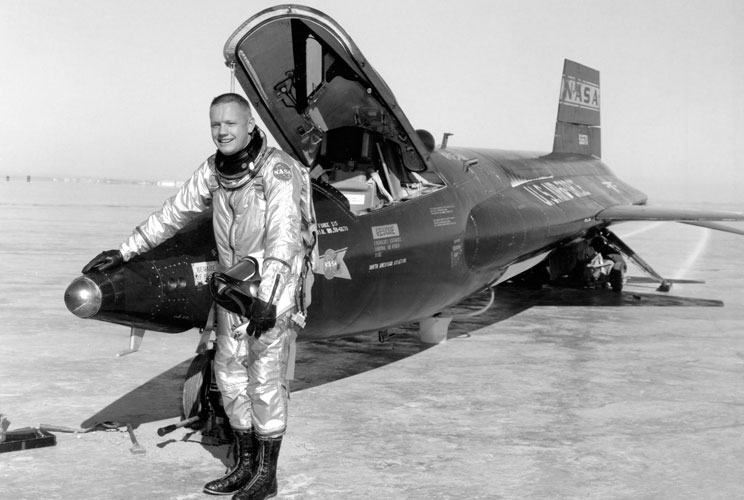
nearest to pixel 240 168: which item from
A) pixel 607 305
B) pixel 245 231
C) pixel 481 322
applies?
pixel 245 231

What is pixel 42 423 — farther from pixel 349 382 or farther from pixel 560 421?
pixel 560 421

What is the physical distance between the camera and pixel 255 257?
16.2ft

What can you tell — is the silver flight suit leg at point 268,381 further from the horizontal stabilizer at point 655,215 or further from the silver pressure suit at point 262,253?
the horizontal stabilizer at point 655,215

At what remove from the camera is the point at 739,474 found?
17.5ft

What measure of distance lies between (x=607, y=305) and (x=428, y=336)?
4.66 meters

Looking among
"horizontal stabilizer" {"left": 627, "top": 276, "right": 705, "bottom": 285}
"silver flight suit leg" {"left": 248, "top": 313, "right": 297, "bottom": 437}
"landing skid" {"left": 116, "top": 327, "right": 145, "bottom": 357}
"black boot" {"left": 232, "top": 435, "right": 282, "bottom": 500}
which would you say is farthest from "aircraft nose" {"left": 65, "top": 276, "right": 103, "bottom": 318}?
"horizontal stabilizer" {"left": 627, "top": 276, "right": 705, "bottom": 285}

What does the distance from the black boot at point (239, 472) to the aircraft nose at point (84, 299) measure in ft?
3.58

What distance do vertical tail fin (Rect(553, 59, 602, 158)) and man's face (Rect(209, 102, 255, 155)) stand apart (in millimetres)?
12156

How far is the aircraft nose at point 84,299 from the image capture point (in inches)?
188

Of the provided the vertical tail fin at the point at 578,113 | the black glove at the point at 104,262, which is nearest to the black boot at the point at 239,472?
the black glove at the point at 104,262

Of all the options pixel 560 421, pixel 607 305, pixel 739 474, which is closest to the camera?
pixel 739 474

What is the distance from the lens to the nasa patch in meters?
4.87

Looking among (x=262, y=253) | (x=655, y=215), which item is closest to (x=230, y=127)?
(x=262, y=253)

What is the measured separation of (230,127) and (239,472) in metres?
1.99
